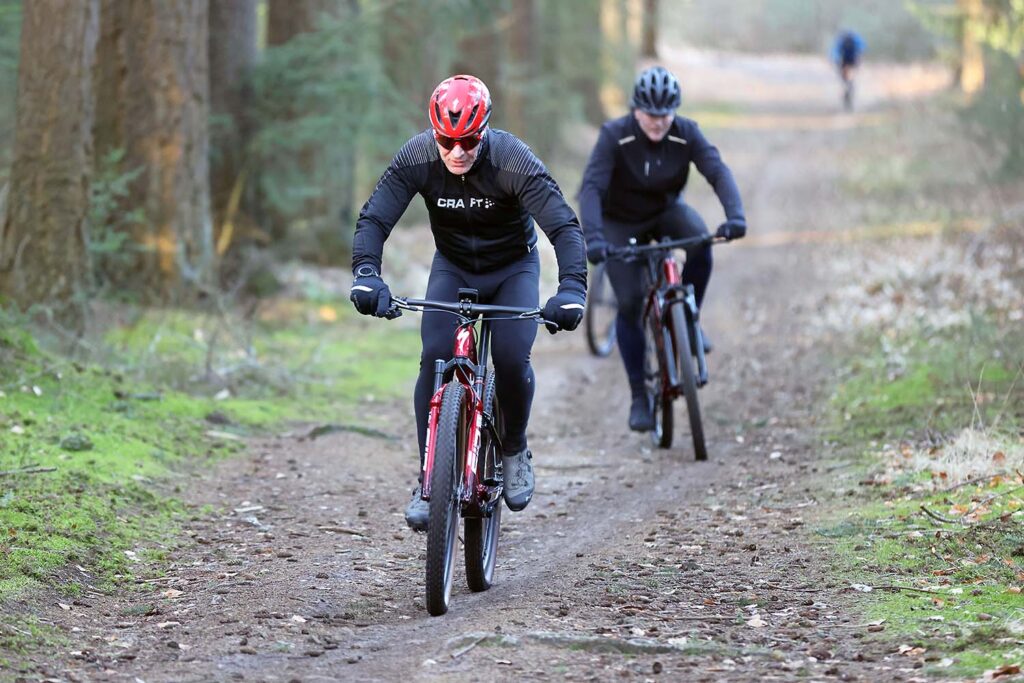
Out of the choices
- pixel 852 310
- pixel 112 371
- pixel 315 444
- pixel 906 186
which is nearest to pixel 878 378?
pixel 852 310

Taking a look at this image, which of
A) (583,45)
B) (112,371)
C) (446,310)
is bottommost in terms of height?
(112,371)

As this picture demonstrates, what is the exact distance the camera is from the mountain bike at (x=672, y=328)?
901 cm

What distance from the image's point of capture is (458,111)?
5.79 meters

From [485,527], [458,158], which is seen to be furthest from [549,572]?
[458,158]

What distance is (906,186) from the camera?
2527 cm

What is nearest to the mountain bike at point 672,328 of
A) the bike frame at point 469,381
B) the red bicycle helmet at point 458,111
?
the bike frame at point 469,381

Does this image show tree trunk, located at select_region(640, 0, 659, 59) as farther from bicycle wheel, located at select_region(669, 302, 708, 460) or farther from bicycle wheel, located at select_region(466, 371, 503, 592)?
bicycle wheel, located at select_region(466, 371, 503, 592)

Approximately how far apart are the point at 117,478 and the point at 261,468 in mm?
1259

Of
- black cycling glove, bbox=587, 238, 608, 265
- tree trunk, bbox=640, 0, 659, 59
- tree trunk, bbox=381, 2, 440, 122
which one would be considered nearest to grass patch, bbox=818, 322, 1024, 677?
black cycling glove, bbox=587, 238, 608, 265

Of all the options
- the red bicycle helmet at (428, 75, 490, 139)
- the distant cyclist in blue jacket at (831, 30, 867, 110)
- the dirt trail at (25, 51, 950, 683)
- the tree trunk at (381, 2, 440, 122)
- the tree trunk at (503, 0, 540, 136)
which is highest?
the distant cyclist in blue jacket at (831, 30, 867, 110)

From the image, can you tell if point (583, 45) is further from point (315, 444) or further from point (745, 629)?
point (745, 629)

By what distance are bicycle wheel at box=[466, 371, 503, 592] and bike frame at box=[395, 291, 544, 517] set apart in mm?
43

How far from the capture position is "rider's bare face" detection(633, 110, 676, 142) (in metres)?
9.09

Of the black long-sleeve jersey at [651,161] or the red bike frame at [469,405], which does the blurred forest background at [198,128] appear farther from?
the red bike frame at [469,405]
